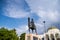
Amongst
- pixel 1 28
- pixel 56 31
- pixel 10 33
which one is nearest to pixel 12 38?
pixel 10 33

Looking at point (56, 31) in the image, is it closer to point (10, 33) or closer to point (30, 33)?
point (30, 33)

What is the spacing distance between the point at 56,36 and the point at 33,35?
6.23 m

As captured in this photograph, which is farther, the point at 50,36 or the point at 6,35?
the point at 50,36

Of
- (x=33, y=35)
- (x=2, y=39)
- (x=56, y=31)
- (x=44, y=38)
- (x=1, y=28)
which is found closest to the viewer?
(x=2, y=39)

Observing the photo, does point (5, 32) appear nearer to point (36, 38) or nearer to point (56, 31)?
point (36, 38)

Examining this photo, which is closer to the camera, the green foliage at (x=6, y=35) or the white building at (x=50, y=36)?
the green foliage at (x=6, y=35)

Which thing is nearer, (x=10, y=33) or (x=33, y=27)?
(x=10, y=33)

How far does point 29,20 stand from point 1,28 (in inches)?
244

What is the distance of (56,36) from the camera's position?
112 feet

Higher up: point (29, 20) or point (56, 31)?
point (29, 20)

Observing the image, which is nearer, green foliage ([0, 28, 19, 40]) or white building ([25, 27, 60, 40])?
green foliage ([0, 28, 19, 40])

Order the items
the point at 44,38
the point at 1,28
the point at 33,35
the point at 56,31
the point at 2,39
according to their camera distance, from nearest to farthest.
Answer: the point at 2,39 < the point at 1,28 < the point at 33,35 < the point at 56,31 < the point at 44,38

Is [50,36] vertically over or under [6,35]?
under

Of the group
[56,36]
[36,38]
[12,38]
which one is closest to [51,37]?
[56,36]
